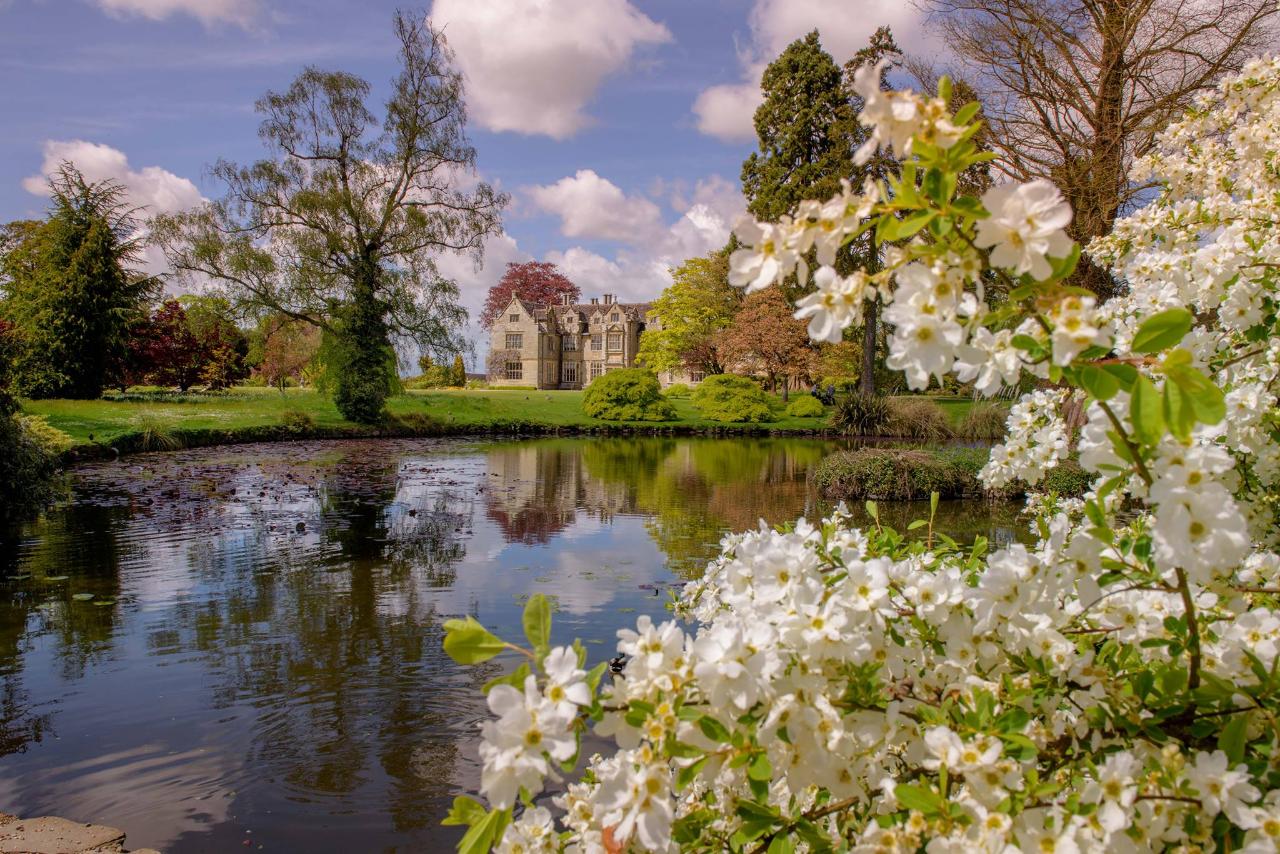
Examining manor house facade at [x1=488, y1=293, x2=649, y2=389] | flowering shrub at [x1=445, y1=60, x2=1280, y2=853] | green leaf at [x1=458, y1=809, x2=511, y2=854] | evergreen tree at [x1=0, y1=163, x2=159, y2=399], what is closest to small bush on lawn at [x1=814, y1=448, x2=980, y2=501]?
flowering shrub at [x1=445, y1=60, x2=1280, y2=853]

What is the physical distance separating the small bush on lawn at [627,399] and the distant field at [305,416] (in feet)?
2.60

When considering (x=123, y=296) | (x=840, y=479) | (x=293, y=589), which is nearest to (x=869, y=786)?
(x=293, y=589)

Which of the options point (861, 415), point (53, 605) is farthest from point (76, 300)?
point (861, 415)

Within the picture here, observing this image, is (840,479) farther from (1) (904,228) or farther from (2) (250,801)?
(1) (904,228)

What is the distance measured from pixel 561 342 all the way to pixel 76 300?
40.0 metres

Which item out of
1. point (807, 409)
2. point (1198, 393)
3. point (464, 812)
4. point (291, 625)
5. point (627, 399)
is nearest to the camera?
point (1198, 393)

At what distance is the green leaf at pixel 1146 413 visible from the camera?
105 cm

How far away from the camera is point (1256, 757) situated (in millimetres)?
1243

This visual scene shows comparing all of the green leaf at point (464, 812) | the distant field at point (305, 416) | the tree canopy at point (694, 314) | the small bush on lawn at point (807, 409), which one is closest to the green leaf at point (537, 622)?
the green leaf at point (464, 812)

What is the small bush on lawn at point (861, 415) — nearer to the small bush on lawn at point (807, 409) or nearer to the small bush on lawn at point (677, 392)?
the small bush on lawn at point (807, 409)

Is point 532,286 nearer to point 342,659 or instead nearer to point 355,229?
point 355,229

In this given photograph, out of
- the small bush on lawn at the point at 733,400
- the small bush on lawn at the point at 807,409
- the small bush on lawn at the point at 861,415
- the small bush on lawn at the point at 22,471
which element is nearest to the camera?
the small bush on lawn at the point at 22,471

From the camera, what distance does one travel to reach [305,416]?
2416 centimetres

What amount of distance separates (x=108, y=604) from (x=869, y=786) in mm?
7536
